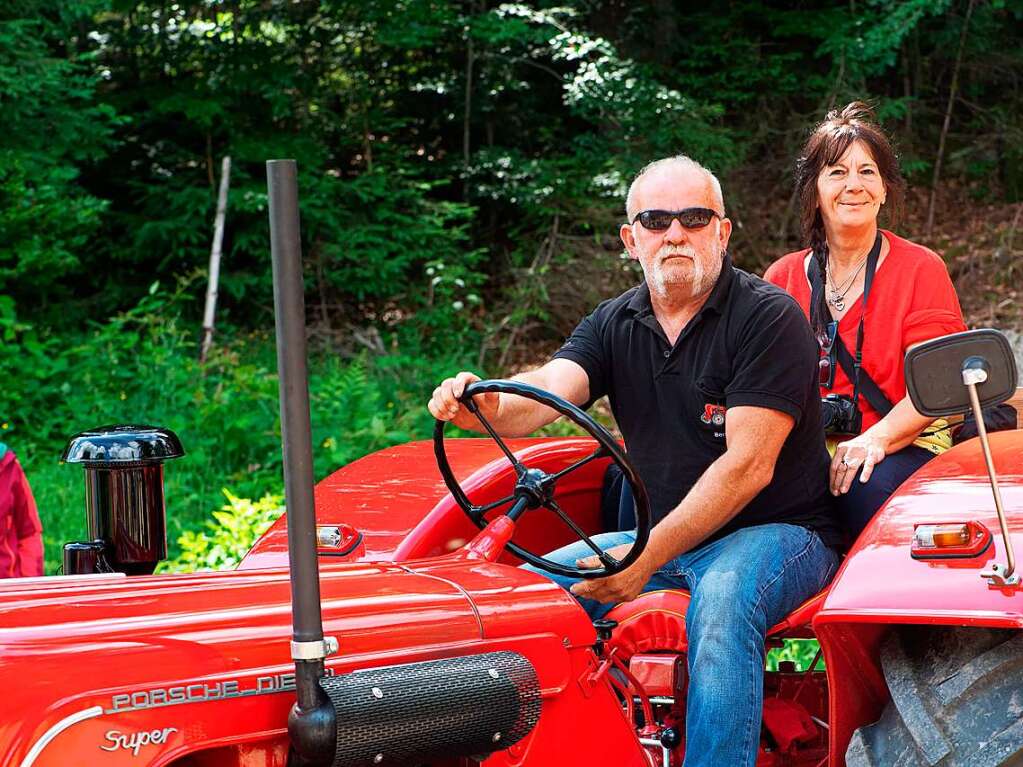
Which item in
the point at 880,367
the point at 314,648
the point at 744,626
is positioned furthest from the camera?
the point at 880,367

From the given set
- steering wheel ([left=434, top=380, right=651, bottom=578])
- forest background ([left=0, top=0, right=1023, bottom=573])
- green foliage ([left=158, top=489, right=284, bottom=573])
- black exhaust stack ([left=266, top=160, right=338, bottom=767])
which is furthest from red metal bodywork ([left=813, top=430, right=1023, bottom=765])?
forest background ([left=0, top=0, right=1023, bottom=573])

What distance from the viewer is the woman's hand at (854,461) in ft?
10.8

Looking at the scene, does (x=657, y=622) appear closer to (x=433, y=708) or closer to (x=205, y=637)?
(x=433, y=708)

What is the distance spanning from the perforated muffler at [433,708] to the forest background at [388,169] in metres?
5.38

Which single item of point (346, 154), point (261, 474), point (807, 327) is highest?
point (346, 154)

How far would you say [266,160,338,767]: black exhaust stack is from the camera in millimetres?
1782

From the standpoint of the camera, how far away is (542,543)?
3.66m

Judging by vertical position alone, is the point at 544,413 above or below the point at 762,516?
above

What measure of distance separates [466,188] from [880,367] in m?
7.81

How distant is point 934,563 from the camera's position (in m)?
2.57

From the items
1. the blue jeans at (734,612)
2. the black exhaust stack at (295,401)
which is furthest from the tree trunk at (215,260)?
the black exhaust stack at (295,401)

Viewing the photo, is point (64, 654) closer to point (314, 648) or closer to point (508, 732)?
point (314, 648)

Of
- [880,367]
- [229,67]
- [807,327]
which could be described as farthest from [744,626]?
[229,67]

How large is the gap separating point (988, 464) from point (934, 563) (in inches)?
16.3
